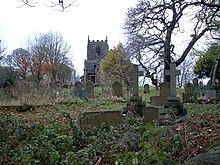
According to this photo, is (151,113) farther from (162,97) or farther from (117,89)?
(117,89)

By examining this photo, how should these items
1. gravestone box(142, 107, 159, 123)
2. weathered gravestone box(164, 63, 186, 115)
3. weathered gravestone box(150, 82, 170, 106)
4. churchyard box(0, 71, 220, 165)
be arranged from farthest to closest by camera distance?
weathered gravestone box(150, 82, 170, 106) → weathered gravestone box(164, 63, 186, 115) → gravestone box(142, 107, 159, 123) → churchyard box(0, 71, 220, 165)

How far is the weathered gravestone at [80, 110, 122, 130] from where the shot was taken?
644 centimetres

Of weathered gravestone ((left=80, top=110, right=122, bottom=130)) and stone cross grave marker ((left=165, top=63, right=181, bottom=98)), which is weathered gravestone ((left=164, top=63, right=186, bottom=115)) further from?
weathered gravestone ((left=80, top=110, right=122, bottom=130))

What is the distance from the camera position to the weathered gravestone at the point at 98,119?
21.1 ft

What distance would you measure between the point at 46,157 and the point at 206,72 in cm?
2513

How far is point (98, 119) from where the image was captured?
258 inches

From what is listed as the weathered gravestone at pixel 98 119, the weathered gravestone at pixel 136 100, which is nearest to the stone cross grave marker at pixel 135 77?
the weathered gravestone at pixel 136 100

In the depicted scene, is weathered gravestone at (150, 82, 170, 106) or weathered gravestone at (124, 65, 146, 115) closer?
weathered gravestone at (124, 65, 146, 115)

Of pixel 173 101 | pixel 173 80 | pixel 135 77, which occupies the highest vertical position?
pixel 135 77

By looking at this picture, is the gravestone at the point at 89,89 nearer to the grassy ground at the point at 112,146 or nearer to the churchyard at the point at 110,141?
the churchyard at the point at 110,141

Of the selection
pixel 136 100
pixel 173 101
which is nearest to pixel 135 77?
pixel 136 100

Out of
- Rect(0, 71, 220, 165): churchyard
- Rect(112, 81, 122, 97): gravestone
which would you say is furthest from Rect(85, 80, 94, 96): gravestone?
Rect(0, 71, 220, 165): churchyard

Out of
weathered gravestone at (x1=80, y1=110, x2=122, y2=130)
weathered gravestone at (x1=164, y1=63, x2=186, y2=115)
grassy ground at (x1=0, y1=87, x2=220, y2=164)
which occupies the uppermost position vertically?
weathered gravestone at (x1=164, y1=63, x2=186, y2=115)

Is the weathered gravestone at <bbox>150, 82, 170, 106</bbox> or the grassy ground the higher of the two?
the weathered gravestone at <bbox>150, 82, 170, 106</bbox>
